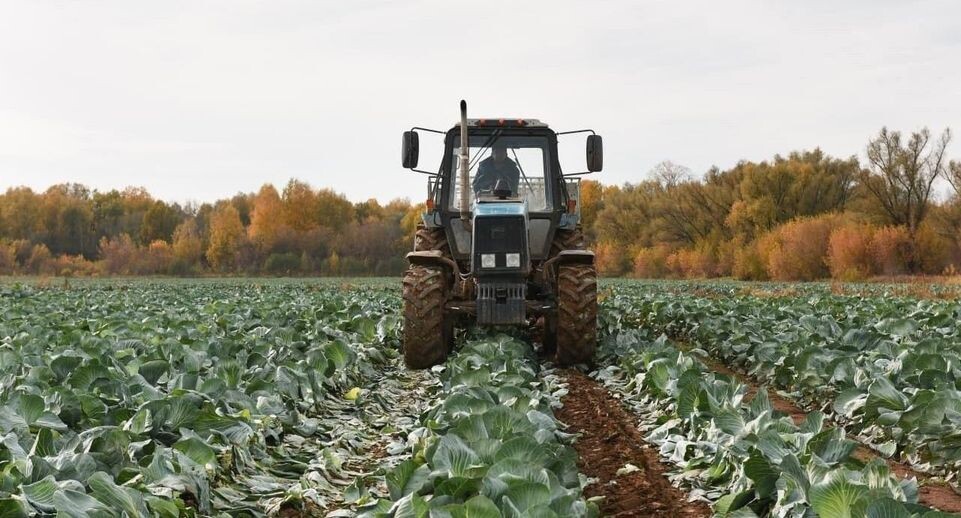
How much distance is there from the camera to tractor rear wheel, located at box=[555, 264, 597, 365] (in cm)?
916

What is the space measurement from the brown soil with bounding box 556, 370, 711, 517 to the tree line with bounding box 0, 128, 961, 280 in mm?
35284

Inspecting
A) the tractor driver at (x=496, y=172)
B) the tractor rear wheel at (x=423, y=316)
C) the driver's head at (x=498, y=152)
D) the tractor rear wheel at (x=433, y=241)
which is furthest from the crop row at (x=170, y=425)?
the driver's head at (x=498, y=152)

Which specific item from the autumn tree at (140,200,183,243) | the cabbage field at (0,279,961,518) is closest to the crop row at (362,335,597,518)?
the cabbage field at (0,279,961,518)

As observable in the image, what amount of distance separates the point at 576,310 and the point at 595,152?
1885 mm

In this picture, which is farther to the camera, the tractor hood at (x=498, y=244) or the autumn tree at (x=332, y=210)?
the autumn tree at (x=332, y=210)

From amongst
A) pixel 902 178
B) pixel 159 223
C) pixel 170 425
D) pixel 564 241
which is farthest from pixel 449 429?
pixel 159 223

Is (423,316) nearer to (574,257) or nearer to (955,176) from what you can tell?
(574,257)

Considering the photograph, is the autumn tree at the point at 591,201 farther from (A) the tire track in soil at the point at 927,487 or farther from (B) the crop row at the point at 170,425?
(A) the tire track in soil at the point at 927,487

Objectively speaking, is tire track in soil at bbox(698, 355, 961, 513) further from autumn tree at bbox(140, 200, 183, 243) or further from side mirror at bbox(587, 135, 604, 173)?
autumn tree at bbox(140, 200, 183, 243)

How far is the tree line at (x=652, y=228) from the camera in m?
45.4

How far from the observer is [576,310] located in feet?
30.1

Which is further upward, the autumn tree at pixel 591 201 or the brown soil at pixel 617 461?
the autumn tree at pixel 591 201

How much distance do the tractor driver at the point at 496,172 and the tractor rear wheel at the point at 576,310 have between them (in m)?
1.51

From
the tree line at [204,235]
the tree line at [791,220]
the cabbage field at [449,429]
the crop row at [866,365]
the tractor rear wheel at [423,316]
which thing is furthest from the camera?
the tree line at [204,235]
